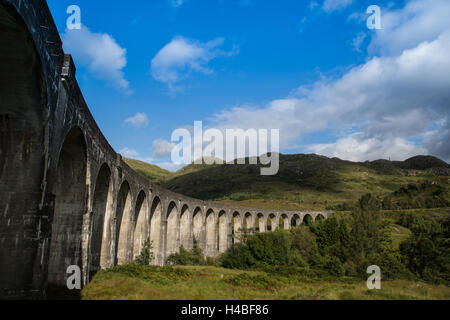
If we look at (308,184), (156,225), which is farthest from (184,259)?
(308,184)

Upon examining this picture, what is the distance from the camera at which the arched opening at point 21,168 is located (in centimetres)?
750

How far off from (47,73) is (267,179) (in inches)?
5277

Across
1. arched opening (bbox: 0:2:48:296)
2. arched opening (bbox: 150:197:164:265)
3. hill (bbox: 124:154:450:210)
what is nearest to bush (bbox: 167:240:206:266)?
arched opening (bbox: 150:197:164:265)

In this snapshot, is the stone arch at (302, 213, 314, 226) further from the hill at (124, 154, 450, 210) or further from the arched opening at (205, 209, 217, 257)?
the arched opening at (205, 209, 217, 257)

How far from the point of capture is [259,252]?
30688 millimetres

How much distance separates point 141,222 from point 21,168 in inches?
688

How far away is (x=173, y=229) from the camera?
104ft

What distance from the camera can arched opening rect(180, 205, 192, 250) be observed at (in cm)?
3456

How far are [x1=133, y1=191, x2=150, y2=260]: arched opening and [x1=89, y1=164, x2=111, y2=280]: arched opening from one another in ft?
23.6

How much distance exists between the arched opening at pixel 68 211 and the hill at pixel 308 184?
67.5 meters

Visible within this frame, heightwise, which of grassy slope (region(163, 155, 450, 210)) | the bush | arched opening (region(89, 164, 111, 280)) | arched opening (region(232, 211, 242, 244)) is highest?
grassy slope (region(163, 155, 450, 210))

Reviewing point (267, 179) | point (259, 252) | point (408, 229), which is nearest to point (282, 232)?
point (259, 252)

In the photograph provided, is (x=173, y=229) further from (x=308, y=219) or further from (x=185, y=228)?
(x=308, y=219)
